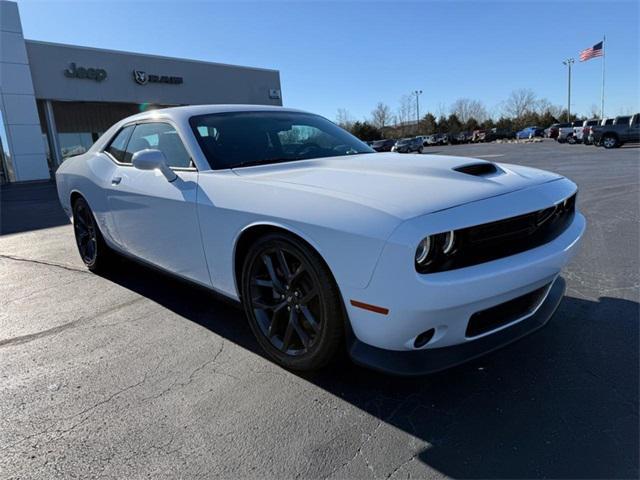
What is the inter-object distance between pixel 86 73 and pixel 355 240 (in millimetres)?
26019

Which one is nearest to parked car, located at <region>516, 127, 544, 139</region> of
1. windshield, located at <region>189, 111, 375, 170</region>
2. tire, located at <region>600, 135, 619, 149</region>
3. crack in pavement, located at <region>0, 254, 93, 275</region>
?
A: tire, located at <region>600, 135, 619, 149</region>

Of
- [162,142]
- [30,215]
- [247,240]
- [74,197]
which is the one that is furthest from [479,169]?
[30,215]

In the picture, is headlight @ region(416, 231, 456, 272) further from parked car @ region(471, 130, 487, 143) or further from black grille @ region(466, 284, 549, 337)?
parked car @ region(471, 130, 487, 143)

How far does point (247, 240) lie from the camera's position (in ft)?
8.45

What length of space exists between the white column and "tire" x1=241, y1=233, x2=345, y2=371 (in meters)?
23.1

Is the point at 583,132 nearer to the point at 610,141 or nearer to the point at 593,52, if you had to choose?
the point at 610,141

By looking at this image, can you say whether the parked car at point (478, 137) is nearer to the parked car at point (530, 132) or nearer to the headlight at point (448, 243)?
the parked car at point (530, 132)

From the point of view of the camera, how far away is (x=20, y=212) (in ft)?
34.2

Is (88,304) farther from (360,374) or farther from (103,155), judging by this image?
(360,374)

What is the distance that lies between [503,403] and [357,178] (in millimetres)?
1306

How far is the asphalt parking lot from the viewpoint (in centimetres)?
184

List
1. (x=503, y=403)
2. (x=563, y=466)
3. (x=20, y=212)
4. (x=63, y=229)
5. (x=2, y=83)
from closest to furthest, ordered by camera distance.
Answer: (x=563, y=466) → (x=503, y=403) → (x=63, y=229) → (x=20, y=212) → (x=2, y=83)

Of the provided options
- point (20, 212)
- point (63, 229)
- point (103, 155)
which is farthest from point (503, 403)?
point (20, 212)

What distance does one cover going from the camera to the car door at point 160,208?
2.90 m
